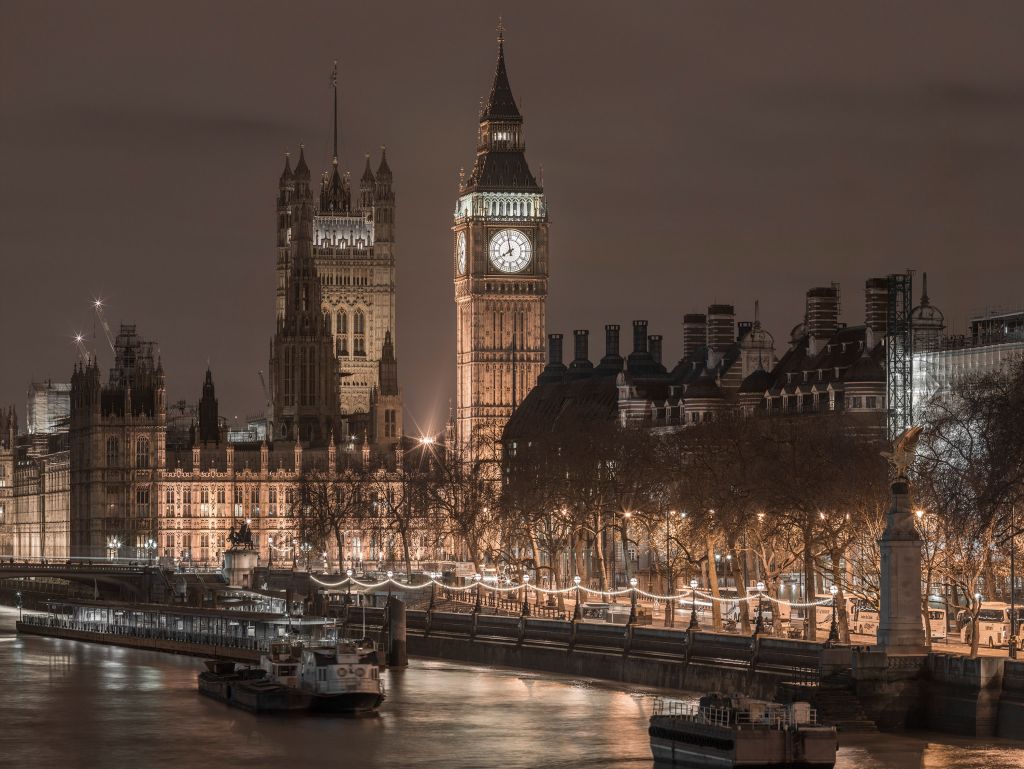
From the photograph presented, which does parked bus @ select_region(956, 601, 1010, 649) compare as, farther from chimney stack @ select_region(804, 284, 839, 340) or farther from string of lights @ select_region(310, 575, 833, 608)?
chimney stack @ select_region(804, 284, 839, 340)

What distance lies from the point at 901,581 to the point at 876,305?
2662 inches

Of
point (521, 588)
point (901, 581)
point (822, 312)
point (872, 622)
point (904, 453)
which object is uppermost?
point (822, 312)

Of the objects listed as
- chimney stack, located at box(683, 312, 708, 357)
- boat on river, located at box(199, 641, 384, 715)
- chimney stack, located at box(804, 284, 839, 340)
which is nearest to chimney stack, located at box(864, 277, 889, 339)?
chimney stack, located at box(804, 284, 839, 340)

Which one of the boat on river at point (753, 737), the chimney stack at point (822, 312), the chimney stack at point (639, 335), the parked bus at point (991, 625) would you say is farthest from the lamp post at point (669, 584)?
the chimney stack at point (639, 335)

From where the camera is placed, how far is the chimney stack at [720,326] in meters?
173

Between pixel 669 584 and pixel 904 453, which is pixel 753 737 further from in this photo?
pixel 669 584

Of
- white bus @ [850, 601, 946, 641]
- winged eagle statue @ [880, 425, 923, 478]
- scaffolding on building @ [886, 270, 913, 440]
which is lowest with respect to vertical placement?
white bus @ [850, 601, 946, 641]

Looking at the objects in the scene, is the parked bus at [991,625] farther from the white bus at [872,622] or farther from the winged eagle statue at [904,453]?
the winged eagle statue at [904,453]

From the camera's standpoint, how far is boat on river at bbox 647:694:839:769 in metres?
75.1

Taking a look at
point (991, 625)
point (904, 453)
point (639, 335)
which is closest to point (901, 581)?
point (904, 453)

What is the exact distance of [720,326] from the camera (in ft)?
570

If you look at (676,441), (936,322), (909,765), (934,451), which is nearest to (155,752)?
(909,765)

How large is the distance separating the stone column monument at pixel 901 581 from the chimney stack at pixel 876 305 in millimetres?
63596

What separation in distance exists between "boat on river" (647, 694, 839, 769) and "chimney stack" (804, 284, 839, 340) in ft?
265
